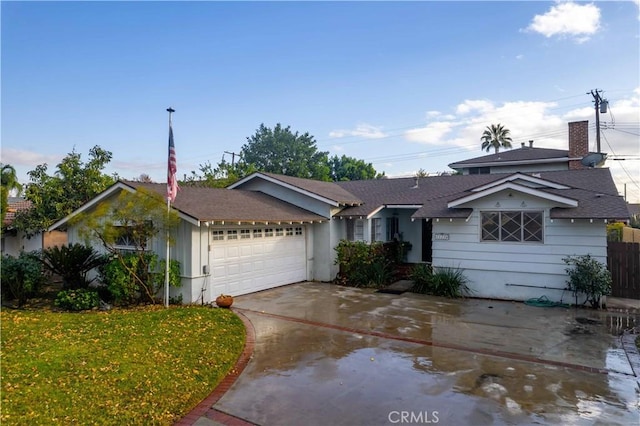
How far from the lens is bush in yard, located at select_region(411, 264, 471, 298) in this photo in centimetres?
1265

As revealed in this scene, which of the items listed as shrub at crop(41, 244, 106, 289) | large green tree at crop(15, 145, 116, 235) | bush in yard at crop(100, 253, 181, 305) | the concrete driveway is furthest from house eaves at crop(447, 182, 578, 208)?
large green tree at crop(15, 145, 116, 235)

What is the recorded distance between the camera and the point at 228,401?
17.1ft

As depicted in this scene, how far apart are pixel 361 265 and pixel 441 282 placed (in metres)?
3.15

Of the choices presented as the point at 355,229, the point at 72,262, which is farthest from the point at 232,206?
the point at 355,229

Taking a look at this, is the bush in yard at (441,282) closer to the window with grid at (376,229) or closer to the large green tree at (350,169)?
the window with grid at (376,229)

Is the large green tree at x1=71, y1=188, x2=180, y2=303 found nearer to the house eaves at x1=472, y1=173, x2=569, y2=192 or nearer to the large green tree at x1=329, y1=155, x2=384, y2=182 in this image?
the house eaves at x1=472, y1=173, x2=569, y2=192

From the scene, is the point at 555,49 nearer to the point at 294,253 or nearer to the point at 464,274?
the point at 464,274

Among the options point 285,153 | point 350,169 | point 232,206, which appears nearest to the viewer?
point 232,206

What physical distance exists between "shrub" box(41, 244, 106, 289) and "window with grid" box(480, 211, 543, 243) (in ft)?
40.2

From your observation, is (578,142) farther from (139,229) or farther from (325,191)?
(139,229)

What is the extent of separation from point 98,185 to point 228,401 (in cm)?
1635

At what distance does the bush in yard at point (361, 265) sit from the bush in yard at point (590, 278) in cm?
599

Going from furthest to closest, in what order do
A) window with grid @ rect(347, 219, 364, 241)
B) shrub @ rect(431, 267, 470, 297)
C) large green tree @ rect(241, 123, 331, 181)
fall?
large green tree @ rect(241, 123, 331, 181) → window with grid @ rect(347, 219, 364, 241) → shrub @ rect(431, 267, 470, 297)

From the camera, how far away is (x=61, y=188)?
17.6 metres
